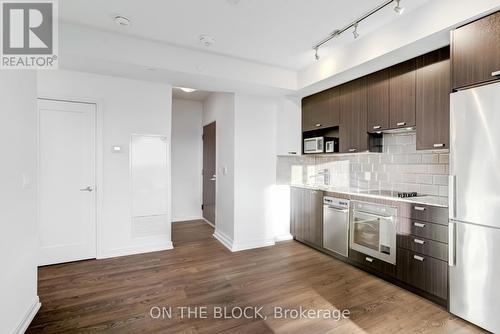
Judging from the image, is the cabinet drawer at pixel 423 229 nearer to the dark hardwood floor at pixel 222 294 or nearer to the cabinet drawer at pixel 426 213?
the cabinet drawer at pixel 426 213

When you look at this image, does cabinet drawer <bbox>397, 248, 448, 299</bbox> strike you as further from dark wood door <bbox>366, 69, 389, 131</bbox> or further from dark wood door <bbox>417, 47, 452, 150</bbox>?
dark wood door <bbox>366, 69, 389, 131</bbox>

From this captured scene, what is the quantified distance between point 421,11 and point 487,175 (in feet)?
5.24

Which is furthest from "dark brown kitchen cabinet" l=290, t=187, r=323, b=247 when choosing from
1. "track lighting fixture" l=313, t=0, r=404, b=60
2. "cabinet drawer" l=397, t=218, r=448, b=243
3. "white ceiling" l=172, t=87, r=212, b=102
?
"white ceiling" l=172, t=87, r=212, b=102

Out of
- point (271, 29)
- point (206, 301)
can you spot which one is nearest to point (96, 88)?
point (271, 29)

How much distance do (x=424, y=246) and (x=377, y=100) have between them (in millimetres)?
1781

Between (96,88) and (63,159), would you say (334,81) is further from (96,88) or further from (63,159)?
(63,159)

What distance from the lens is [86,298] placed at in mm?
2525

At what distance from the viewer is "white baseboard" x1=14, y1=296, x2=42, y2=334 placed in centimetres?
197

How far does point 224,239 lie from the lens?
4309 mm

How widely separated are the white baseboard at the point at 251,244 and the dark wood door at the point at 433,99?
263 cm

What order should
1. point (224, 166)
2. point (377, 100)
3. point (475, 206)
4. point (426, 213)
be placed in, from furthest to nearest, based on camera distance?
point (224, 166) < point (377, 100) < point (426, 213) < point (475, 206)

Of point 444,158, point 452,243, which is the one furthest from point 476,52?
point 452,243

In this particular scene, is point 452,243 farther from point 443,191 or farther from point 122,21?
point 122,21

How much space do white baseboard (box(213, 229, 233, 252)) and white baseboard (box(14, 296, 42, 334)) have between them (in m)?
2.36
